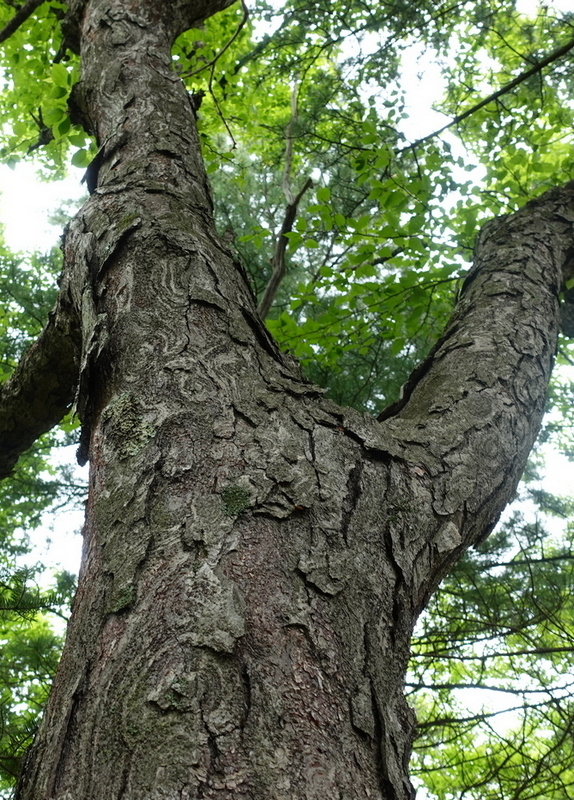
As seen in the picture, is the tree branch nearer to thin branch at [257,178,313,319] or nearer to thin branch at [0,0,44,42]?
thin branch at [257,178,313,319]

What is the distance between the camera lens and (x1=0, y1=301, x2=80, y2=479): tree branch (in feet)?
6.97

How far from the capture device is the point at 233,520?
3.43 feet

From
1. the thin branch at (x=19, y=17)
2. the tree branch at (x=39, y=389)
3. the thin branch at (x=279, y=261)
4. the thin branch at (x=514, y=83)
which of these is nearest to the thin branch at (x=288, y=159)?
the thin branch at (x=279, y=261)

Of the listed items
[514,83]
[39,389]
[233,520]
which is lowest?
[233,520]

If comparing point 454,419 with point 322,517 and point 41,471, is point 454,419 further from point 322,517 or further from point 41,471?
point 41,471

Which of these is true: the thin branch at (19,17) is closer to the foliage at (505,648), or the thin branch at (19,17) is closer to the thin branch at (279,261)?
the thin branch at (279,261)

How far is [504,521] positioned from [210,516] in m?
4.41

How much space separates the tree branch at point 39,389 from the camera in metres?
2.12

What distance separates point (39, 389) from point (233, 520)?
165cm

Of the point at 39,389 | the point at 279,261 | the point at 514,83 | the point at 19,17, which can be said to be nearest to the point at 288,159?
the point at 279,261

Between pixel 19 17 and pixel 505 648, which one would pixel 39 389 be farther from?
pixel 505 648

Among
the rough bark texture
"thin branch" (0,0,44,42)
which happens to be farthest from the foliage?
"thin branch" (0,0,44,42)

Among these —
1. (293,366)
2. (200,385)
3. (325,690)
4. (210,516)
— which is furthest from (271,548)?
(293,366)

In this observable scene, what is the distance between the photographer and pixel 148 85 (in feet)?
7.50
